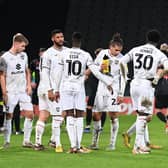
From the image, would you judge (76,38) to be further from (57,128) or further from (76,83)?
(57,128)

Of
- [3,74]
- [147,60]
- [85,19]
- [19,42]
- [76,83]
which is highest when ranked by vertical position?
[85,19]

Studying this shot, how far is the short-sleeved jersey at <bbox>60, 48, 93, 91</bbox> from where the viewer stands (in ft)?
42.5

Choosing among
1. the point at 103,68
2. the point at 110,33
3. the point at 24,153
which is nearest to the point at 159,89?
the point at 103,68

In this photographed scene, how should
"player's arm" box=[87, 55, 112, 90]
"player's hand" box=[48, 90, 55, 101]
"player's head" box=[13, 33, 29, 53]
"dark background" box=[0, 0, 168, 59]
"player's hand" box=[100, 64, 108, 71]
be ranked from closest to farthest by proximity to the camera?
"player's arm" box=[87, 55, 112, 90] < "player's hand" box=[48, 90, 55, 101] < "player's head" box=[13, 33, 29, 53] < "player's hand" box=[100, 64, 108, 71] < "dark background" box=[0, 0, 168, 59]

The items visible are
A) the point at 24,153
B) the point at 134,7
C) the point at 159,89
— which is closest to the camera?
the point at 24,153

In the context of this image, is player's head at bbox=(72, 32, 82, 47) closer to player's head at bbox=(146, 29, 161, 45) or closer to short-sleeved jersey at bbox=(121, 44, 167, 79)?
short-sleeved jersey at bbox=(121, 44, 167, 79)

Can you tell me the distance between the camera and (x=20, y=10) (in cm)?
2922

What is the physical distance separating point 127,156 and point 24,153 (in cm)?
175

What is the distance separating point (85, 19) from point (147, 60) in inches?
629

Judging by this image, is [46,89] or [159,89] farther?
[159,89]

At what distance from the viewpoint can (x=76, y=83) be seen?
42.8 ft

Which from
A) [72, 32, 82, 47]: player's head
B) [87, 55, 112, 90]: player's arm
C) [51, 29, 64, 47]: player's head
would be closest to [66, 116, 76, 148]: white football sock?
[87, 55, 112, 90]: player's arm

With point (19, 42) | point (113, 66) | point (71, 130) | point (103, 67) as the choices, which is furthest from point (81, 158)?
point (19, 42)

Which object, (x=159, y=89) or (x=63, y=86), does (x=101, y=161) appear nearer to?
(x=63, y=86)
